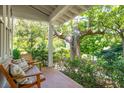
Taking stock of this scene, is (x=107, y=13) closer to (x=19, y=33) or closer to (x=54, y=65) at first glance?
(x=54, y=65)

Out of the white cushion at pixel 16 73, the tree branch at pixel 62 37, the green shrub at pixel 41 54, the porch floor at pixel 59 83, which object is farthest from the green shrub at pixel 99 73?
the tree branch at pixel 62 37

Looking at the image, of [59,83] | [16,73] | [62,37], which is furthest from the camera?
[62,37]

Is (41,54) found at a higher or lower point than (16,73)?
higher

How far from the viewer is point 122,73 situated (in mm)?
5016

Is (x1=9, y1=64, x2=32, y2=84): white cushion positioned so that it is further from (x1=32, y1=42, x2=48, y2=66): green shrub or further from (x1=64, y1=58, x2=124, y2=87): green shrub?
(x1=32, y1=42, x2=48, y2=66): green shrub

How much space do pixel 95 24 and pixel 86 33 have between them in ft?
1.98

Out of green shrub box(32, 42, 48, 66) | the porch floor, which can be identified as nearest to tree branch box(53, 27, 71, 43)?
green shrub box(32, 42, 48, 66)

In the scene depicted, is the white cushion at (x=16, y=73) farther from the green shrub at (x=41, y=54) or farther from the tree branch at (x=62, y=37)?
the tree branch at (x=62, y=37)

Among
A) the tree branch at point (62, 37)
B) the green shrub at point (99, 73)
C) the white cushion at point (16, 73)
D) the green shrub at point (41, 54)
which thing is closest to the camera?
the white cushion at point (16, 73)

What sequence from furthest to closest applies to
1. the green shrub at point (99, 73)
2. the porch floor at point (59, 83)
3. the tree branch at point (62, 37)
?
the tree branch at point (62, 37), the porch floor at point (59, 83), the green shrub at point (99, 73)

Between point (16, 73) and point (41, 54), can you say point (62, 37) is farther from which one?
point (16, 73)

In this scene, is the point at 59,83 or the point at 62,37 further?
the point at 62,37

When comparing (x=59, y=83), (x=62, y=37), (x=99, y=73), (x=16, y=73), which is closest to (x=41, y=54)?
(x=62, y=37)
